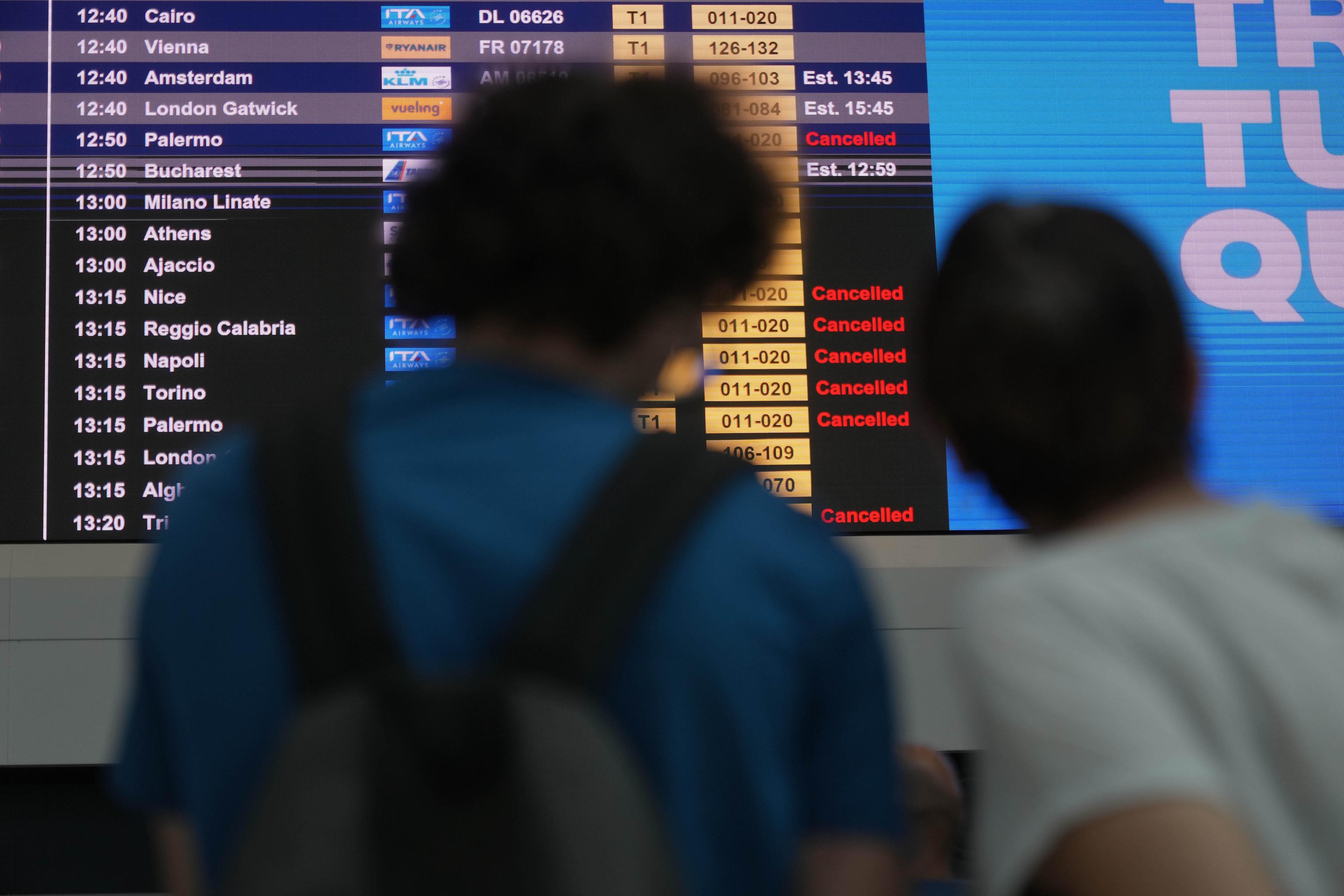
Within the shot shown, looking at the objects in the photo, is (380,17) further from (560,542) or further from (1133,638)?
(1133,638)

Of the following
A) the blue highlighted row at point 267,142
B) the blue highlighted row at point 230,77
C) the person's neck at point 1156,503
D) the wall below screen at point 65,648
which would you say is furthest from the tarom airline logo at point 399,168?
the person's neck at point 1156,503

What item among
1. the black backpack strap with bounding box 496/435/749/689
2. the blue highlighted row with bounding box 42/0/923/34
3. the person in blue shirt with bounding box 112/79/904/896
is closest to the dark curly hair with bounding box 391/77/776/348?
the person in blue shirt with bounding box 112/79/904/896

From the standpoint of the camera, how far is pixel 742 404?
2244 millimetres

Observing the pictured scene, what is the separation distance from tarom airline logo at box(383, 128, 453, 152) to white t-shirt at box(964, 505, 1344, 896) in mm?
1924

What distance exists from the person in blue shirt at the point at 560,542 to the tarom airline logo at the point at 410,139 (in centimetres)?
165

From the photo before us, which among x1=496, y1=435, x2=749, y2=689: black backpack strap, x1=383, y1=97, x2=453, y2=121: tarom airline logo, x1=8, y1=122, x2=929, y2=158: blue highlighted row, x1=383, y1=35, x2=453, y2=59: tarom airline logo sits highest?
x1=383, y1=35, x2=453, y2=59: tarom airline logo

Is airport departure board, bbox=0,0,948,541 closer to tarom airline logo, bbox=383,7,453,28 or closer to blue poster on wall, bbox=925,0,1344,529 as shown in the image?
tarom airline logo, bbox=383,7,453,28

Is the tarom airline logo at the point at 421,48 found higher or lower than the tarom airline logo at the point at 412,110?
higher

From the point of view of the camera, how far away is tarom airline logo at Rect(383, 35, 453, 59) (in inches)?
90.9

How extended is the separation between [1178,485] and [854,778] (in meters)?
0.22

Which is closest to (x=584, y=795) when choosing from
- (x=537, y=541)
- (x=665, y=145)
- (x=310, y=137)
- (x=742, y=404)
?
(x=537, y=541)

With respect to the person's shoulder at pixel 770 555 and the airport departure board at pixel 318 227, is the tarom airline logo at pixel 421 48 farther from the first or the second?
the person's shoulder at pixel 770 555

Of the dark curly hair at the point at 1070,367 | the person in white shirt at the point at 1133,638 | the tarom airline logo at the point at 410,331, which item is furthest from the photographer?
the tarom airline logo at the point at 410,331

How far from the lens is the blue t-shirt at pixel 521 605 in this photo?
0.58 metres
